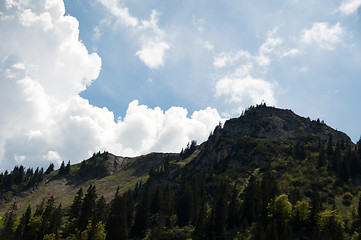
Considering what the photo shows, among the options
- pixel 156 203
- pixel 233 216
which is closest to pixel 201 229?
pixel 233 216

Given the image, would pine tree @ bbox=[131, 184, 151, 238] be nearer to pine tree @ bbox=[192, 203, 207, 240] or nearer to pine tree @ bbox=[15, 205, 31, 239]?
pine tree @ bbox=[192, 203, 207, 240]

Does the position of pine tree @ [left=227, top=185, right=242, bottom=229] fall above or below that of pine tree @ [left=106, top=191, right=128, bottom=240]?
above

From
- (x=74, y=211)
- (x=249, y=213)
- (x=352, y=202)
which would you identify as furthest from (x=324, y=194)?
(x=74, y=211)

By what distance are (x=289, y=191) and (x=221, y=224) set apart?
65.4 meters

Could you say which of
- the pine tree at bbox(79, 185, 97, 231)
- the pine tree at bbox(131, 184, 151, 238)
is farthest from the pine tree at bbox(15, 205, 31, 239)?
the pine tree at bbox(131, 184, 151, 238)

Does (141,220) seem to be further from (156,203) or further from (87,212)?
(87,212)

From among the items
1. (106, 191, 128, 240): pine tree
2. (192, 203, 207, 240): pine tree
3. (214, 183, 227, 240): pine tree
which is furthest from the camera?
(192, 203, 207, 240): pine tree

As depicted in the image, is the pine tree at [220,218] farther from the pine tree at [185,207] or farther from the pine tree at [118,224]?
the pine tree at [118,224]

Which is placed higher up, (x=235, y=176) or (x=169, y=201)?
(x=235, y=176)

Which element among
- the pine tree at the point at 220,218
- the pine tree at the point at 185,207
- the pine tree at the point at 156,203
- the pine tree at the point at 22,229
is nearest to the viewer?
the pine tree at the point at 220,218

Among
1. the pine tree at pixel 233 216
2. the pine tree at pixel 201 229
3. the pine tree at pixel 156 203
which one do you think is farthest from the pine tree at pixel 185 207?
the pine tree at pixel 233 216

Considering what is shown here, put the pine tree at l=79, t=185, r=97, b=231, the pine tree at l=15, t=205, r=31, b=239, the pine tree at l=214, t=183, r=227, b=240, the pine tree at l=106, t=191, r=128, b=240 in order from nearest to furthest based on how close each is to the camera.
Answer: the pine tree at l=214, t=183, r=227, b=240, the pine tree at l=106, t=191, r=128, b=240, the pine tree at l=15, t=205, r=31, b=239, the pine tree at l=79, t=185, r=97, b=231

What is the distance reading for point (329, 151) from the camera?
7869 inches

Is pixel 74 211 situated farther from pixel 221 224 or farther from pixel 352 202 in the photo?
pixel 352 202
